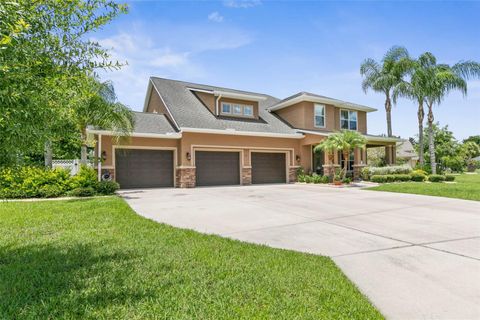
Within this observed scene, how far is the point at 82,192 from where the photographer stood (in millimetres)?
12422

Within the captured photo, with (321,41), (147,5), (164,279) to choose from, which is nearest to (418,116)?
(321,41)

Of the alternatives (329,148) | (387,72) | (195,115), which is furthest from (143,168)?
(387,72)

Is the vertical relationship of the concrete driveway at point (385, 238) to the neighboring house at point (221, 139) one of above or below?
below

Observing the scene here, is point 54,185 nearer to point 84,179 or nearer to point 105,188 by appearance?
point 84,179

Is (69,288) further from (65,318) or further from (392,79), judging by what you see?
(392,79)

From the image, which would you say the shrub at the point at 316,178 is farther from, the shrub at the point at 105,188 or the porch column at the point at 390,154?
the shrub at the point at 105,188

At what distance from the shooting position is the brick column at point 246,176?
62.6 ft

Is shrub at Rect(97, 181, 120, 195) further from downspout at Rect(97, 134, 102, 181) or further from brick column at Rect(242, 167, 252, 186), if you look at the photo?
brick column at Rect(242, 167, 252, 186)

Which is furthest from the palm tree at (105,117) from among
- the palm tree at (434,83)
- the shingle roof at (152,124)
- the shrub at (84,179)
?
the palm tree at (434,83)

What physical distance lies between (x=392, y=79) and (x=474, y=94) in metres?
5.90

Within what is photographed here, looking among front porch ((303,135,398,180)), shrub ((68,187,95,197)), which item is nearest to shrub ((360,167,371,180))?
front porch ((303,135,398,180))

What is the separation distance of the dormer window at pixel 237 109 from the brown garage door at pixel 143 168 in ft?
17.7

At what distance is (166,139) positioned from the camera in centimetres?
1722

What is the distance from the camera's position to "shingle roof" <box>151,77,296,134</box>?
59.1ft
